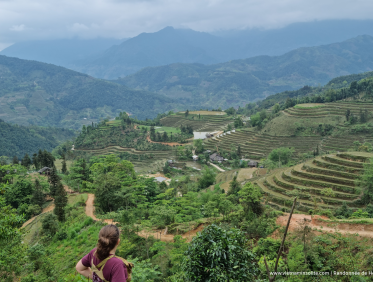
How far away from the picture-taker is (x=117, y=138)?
6406 centimetres

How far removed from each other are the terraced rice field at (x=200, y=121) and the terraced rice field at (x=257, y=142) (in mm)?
15001

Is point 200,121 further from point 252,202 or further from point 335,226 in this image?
point 335,226

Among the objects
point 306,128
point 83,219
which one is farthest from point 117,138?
point 83,219

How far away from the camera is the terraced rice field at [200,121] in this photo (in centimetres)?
7431

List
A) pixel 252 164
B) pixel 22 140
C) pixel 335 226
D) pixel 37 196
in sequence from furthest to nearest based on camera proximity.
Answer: pixel 22 140
pixel 252 164
pixel 37 196
pixel 335 226

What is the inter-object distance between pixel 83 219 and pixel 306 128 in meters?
43.8

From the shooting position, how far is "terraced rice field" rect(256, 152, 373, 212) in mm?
19031

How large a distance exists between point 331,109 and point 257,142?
1650cm

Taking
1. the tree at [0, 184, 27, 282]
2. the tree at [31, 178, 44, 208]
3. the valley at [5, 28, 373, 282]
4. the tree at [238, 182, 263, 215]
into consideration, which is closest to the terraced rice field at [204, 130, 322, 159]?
the valley at [5, 28, 373, 282]

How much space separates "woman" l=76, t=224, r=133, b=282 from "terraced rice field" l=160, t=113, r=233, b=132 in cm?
6879

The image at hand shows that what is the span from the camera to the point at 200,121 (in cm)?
7831

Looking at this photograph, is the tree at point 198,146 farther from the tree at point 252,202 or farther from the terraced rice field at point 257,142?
the tree at point 252,202

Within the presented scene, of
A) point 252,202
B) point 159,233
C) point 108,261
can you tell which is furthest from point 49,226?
point 108,261

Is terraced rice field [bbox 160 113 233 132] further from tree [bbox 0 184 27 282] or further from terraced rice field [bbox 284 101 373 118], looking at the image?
tree [bbox 0 184 27 282]
